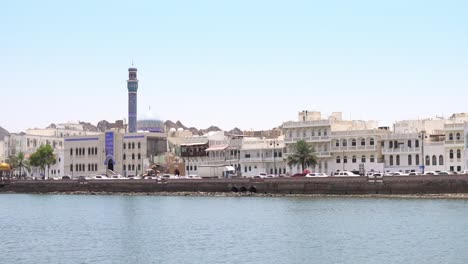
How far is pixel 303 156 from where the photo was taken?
114375mm

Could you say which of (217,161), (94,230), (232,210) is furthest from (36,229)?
(217,161)

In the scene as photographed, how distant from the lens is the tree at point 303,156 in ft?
375

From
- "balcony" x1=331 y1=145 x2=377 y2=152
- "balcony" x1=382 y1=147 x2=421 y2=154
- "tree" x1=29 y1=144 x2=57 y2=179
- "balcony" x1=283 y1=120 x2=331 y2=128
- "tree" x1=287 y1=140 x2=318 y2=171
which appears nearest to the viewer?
"balcony" x1=382 y1=147 x2=421 y2=154

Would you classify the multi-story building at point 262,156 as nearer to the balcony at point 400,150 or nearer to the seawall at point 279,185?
the seawall at point 279,185

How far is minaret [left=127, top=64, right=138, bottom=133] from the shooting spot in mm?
151750

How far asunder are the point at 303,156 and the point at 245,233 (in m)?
56.1

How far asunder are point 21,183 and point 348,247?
94104 mm

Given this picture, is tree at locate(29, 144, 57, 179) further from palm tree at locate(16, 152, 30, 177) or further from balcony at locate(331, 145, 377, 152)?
balcony at locate(331, 145, 377, 152)

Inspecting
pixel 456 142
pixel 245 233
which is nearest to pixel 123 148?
pixel 456 142

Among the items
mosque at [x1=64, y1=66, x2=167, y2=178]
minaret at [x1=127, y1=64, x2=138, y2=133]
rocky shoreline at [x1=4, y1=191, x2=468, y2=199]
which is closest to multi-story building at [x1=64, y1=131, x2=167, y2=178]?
mosque at [x1=64, y1=66, x2=167, y2=178]

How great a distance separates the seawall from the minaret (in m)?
23.5

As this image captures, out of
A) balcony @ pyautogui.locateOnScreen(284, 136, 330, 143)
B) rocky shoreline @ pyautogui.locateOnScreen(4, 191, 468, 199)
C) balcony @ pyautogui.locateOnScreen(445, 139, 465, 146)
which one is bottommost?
rocky shoreline @ pyautogui.locateOnScreen(4, 191, 468, 199)

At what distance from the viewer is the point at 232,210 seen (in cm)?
8088

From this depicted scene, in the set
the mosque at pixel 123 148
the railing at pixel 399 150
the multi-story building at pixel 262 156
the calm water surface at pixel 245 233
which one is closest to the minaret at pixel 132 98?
the mosque at pixel 123 148
